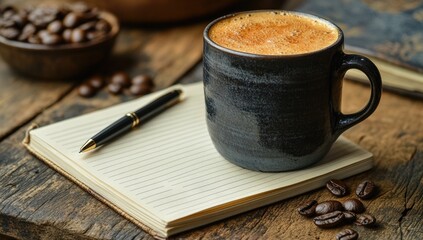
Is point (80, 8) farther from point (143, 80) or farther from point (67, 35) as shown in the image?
A: point (143, 80)

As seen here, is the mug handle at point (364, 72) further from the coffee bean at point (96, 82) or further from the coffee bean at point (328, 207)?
the coffee bean at point (96, 82)

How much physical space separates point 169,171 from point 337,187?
293 millimetres

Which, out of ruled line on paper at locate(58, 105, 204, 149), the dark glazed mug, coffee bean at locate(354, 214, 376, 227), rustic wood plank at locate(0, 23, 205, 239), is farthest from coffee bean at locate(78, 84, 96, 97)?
coffee bean at locate(354, 214, 376, 227)

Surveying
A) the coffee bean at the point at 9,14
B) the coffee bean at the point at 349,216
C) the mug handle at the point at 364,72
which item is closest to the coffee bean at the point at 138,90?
the coffee bean at the point at 9,14

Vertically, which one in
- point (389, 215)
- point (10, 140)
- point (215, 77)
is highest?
point (215, 77)

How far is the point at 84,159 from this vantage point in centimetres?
124

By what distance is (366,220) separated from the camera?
1099 mm

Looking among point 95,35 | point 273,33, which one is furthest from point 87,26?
point 273,33

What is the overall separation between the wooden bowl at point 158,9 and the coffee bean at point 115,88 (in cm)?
37

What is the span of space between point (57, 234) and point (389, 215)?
0.54 meters

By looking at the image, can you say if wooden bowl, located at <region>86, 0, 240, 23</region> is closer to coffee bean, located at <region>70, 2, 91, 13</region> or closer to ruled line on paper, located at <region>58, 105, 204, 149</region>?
coffee bean, located at <region>70, 2, 91, 13</region>

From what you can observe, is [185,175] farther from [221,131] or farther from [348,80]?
[348,80]

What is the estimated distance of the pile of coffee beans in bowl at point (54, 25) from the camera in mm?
1646

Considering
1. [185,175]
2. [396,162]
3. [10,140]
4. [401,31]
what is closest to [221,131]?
[185,175]
